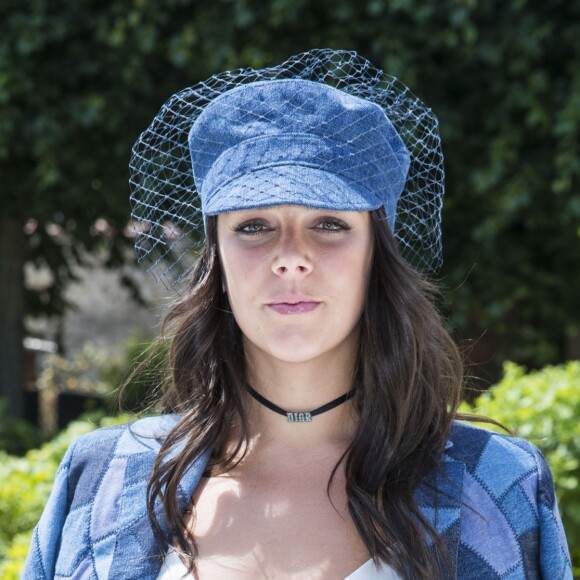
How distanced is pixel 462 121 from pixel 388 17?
651mm

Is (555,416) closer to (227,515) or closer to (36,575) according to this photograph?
(227,515)

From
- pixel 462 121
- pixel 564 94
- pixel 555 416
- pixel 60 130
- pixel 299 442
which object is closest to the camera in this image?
pixel 299 442

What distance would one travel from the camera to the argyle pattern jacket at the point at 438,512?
1.64m

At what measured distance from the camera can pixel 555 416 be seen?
8.91ft

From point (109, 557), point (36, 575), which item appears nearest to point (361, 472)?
point (109, 557)

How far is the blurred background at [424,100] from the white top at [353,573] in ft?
6.44

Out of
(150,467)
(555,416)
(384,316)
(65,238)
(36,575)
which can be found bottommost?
(65,238)

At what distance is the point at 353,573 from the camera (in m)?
1.61

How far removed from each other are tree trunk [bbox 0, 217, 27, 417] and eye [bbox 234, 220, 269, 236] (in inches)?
221

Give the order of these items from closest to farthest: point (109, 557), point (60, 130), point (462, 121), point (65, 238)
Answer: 1. point (109, 557)
2. point (462, 121)
3. point (60, 130)
4. point (65, 238)

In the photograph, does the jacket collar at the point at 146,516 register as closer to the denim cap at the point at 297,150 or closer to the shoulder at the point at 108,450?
the shoulder at the point at 108,450

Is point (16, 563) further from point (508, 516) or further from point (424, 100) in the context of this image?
point (424, 100)

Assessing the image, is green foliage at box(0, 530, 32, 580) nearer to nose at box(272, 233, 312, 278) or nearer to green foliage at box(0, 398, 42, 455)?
nose at box(272, 233, 312, 278)

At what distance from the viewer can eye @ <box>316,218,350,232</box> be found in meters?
1.69
